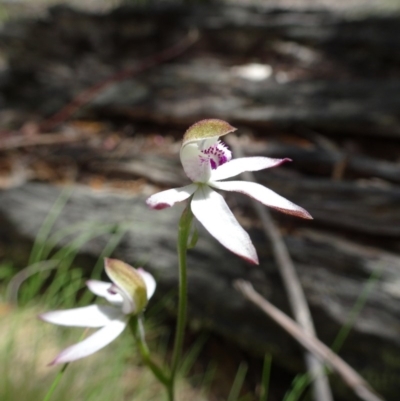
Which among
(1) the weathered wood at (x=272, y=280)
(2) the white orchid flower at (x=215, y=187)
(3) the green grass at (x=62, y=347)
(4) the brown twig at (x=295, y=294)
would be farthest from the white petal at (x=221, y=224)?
(1) the weathered wood at (x=272, y=280)

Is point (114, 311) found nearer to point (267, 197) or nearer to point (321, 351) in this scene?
point (267, 197)

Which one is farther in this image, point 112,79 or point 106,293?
point 112,79

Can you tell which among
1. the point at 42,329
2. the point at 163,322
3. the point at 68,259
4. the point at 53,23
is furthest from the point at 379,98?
the point at 53,23

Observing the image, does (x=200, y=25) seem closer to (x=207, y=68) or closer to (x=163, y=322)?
(x=207, y=68)

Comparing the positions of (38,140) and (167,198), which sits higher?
(167,198)

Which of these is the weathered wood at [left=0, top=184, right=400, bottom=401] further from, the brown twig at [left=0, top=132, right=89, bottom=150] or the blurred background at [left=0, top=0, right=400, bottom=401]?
the brown twig at [left=0, top=132, right=89, bottom=150]

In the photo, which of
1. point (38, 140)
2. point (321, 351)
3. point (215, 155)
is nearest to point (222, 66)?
point (38, 140)

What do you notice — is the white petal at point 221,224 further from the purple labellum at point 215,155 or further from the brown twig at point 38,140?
the brown twig at point 38,140

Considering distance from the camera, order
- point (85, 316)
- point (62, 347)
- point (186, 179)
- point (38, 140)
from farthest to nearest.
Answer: point (38, 140)
point (186, 179)
point (62, 347)
point (85, 316)
